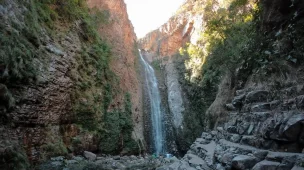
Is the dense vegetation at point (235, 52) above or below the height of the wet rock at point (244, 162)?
above

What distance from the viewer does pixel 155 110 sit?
18.9 m

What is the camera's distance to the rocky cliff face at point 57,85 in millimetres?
6332

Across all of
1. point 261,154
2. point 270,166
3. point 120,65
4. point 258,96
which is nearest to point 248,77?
point 258,96

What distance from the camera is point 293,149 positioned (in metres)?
3.35

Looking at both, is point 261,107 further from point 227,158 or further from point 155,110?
point 155,110

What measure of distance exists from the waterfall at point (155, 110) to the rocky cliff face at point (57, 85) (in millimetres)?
3316

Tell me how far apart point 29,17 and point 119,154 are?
24.6 ft

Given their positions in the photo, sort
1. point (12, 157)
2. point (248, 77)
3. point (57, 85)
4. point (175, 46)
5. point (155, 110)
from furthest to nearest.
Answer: point (175, 46)
point (155, 110)
point (57, 85)
point (248, 77)
point (12, 157)

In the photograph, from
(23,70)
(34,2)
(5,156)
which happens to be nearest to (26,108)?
(23,70)

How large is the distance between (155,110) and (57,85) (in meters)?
11.5

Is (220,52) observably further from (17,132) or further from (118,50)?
(17,132)

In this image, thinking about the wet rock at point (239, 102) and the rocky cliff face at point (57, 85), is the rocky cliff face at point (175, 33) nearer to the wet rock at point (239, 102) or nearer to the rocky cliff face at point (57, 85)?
the rocky cliff face at point (57, 85)

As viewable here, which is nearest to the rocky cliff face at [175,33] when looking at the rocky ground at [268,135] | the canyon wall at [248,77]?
the canyon wall at [248,77]

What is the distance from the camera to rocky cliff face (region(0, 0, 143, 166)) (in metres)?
6.33
